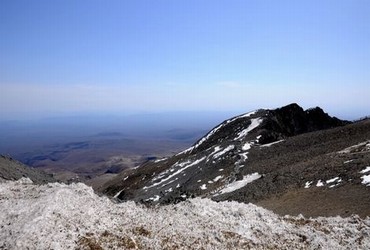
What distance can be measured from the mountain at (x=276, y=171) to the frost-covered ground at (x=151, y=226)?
6356mm

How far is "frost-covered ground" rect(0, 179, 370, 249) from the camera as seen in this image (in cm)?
2088

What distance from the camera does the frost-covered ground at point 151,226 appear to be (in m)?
20.9

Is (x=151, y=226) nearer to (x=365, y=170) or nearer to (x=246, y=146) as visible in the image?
(x=365, y=170)

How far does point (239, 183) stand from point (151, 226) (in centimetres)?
3313

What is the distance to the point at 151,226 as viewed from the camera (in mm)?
24719

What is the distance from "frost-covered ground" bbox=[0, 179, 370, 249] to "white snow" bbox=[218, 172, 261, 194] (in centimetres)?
2139

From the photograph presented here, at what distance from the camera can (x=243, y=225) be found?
2784 cm

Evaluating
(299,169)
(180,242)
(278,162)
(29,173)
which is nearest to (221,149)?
(278,162)

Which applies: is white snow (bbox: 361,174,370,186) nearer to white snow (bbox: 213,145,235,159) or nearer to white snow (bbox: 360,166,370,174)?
white snow (bbox: 360,166,370,174)

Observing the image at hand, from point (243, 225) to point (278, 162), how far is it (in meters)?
34.5

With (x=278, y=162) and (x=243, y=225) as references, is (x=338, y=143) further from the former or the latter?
(x=243, y=225)

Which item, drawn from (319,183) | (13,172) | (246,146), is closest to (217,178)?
(246,146)

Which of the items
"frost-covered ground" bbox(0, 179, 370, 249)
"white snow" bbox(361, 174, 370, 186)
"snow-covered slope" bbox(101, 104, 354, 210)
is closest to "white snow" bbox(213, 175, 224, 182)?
"snow-covered slope" bbox(101, 104, 354, 210)

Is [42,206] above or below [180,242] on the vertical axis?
above
